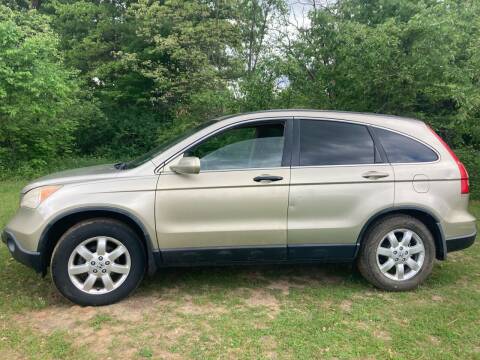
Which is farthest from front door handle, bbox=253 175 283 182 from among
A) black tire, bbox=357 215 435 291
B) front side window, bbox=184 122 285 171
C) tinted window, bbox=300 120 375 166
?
black tire, bbox=357 215 435 291

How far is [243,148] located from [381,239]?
1585mm

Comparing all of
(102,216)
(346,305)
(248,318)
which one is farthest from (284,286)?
(102,216)

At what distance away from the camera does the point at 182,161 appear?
3.76 meters

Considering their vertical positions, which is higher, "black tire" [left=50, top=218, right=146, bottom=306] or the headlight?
the headlight

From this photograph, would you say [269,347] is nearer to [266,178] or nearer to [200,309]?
[200,309]

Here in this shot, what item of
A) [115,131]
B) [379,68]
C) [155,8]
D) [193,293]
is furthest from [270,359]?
[115,131]

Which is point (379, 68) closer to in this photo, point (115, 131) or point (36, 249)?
point (36, 249)

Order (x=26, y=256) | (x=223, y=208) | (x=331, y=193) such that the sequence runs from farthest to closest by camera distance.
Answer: (x=331, y=193) → (x=223, y=208) → (x=26, y=256)

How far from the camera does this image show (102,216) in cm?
384

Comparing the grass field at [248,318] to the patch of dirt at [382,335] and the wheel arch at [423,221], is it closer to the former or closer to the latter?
the patch of dirt at [382,335]

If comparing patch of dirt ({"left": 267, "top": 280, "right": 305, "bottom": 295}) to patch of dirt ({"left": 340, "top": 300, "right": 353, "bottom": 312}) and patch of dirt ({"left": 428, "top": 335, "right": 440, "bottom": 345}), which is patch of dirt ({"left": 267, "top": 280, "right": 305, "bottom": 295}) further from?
patch of dirt ({"left": 428, "top": 335, "right": 440, "bottom": 345})

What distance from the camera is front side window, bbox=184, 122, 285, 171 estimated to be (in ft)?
13.0

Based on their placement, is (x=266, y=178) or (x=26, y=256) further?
(x=266, y=178)

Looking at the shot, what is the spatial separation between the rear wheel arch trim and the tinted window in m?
1.58
